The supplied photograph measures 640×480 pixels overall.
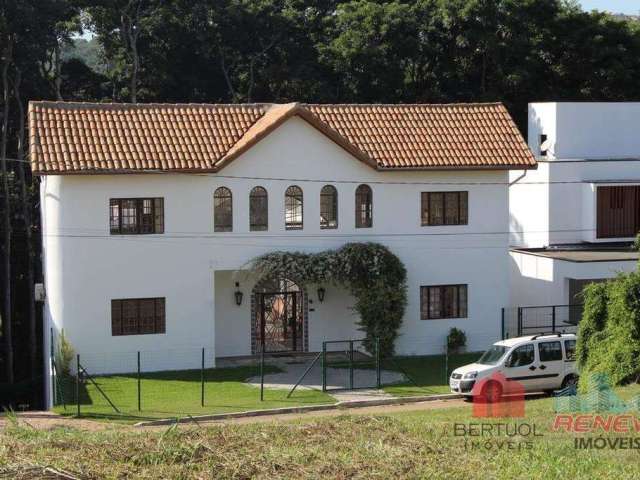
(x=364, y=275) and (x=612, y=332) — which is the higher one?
(x=364, y=275)

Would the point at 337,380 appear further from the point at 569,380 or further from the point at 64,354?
the point at 64,354

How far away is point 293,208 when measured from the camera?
31984 mm

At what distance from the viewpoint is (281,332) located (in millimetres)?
33094

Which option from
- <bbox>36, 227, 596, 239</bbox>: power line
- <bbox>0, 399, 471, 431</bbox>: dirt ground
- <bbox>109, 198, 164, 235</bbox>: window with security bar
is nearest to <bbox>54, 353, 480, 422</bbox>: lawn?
<bbox>0, 399, 471, 431</bbox>: dirt ground

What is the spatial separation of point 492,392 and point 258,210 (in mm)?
9154

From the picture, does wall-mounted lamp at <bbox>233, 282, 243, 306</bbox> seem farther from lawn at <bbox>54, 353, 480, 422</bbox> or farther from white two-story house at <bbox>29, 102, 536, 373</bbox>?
lawn at <bbox>54, 353, 480, 422</bbox>

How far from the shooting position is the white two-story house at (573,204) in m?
34.5

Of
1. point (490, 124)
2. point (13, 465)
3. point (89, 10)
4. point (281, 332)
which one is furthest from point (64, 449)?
point (89, 10)

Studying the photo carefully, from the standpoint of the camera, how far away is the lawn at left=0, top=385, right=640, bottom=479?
14.5m

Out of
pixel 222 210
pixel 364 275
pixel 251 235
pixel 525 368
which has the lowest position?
pixel 525 368

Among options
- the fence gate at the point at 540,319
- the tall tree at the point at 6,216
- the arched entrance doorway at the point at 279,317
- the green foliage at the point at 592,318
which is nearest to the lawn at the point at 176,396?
the arched entrance doorway at the point at 279,317

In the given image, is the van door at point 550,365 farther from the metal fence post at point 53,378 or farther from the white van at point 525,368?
the metal fence post at point 53,378

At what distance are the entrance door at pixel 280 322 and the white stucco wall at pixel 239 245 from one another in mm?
448

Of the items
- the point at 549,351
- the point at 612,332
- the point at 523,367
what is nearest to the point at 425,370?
the point at 523,367
